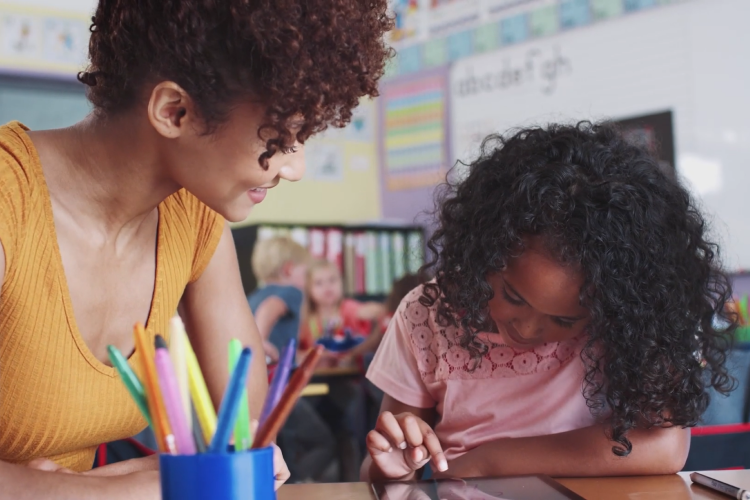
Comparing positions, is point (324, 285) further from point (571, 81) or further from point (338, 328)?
point (571, 81)

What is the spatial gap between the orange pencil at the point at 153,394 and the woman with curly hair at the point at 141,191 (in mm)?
198

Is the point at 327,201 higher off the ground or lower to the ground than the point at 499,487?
higher

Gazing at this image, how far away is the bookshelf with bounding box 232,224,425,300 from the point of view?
157 inches

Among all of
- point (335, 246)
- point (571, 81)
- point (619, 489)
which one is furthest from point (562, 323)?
point (335, 246)

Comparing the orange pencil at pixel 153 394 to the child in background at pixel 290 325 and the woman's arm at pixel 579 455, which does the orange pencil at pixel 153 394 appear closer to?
the woman's arm at pixel 579 455

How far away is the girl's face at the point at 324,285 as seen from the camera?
3.75 metres

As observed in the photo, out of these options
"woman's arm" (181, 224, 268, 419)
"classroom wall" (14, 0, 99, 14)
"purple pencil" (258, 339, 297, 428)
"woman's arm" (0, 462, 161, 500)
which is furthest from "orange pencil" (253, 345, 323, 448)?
"classroom wall" (14, 0, 99, 14)

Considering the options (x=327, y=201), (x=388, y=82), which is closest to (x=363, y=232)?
(x=327, y=201)

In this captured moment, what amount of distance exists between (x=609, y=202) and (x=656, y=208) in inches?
2.8

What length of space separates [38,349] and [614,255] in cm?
64

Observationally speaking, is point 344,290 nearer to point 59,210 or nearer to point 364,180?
point 364,180

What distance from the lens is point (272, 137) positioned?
0.70m

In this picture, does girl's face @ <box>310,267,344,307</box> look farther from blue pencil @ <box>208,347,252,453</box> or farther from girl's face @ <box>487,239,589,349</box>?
blue pencil @ <box>208,347,252,453</box>

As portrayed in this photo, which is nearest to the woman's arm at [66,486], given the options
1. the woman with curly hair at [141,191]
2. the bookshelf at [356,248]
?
the woman with curly hair at [141,191]
